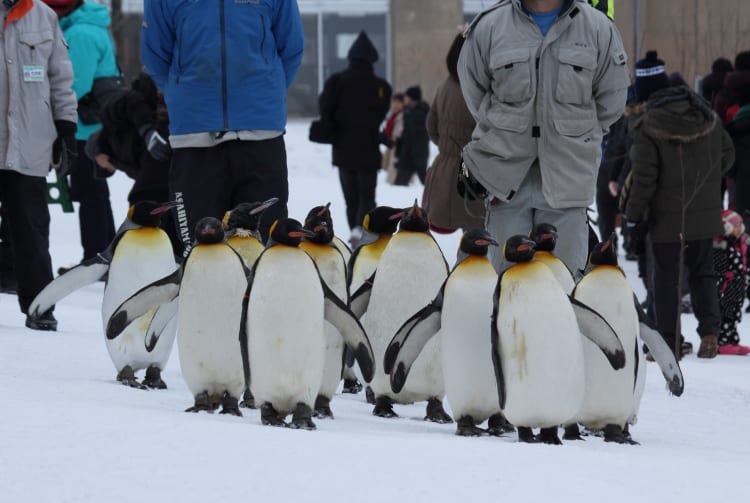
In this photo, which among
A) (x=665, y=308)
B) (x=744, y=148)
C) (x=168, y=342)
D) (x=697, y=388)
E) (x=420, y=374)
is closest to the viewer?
(x=420, y=374)

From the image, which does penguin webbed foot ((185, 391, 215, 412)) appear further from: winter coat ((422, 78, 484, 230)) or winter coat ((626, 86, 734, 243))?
winter coat ((626, 86, 734, 243))

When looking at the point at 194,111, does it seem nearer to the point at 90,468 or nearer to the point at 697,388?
the point at 90,468

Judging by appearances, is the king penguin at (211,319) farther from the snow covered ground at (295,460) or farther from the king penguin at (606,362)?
the king penguin at (606,362)

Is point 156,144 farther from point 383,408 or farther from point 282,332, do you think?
point 282,332

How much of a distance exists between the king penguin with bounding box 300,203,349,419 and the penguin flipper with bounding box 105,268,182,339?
540 mm

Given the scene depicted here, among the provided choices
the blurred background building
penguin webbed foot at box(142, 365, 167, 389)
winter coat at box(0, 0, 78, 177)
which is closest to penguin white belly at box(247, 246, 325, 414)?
penguin webbed foot at box(142, 365, 167, 389)

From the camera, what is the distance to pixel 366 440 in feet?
13.4

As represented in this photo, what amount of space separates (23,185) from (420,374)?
2.74 metres

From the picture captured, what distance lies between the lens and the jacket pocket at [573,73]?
17.5ft

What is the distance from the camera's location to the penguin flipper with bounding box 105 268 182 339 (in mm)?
5105

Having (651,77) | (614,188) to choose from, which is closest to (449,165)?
(651,77)

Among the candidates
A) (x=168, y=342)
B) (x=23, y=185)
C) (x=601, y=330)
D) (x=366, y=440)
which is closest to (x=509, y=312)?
(x=601, y=330)

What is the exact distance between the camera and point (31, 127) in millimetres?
7094

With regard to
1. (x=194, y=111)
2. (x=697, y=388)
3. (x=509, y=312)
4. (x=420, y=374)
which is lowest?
(x=697, y=388)
